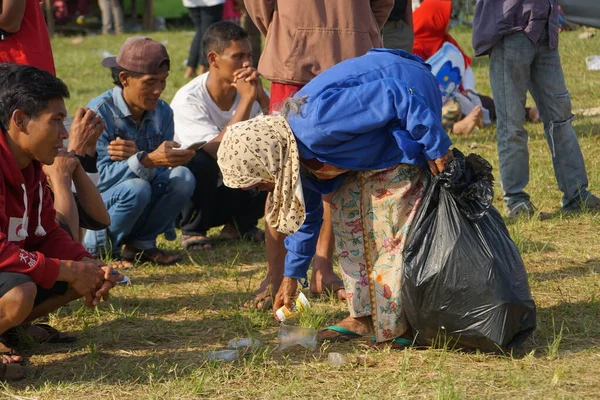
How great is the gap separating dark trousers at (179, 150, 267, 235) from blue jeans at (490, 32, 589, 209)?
1.58 m

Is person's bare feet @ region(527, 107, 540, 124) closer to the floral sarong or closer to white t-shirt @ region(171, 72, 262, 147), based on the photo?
white t-shirt @ region(171, 72, 262, 147)

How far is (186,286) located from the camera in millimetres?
4988

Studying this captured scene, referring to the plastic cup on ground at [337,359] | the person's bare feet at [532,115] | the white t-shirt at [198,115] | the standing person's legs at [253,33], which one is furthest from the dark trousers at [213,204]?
the standing person's legs at [253,33]

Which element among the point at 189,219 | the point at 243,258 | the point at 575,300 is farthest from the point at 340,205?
the point at 189,219

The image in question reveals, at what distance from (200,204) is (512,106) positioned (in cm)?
203

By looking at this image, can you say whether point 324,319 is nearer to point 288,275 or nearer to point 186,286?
point 288,275

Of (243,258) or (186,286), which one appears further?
(243,258)

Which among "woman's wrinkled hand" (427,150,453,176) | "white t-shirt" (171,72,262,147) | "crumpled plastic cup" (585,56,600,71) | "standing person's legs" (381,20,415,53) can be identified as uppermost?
"standing person's legs" (381,20,415,53)

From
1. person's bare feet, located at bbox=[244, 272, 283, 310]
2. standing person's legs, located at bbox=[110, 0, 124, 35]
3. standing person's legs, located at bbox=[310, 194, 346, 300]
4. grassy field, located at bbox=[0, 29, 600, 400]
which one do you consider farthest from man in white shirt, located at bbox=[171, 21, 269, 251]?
standing person's legs, located at bbox=[110, 0, 124, 35]

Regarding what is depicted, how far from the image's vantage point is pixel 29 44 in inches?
194

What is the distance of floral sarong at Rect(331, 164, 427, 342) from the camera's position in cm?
374

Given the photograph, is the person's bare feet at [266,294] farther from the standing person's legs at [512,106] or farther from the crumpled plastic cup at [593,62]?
the crumpled plastic cup at [593,62]

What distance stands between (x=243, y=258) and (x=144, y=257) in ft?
1.91

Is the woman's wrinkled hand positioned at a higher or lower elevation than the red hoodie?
higher
